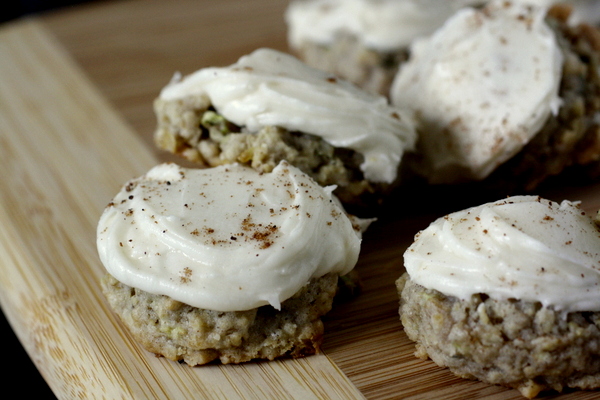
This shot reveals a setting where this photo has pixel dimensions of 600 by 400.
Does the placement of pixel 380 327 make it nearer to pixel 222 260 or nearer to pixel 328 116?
pixel 222 260

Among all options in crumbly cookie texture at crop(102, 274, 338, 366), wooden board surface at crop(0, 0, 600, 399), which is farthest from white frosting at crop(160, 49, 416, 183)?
crumbly cookie texture at crop(102, 274, 338, 366)

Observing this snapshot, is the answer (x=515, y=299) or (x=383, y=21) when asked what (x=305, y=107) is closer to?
Result: (x=515, y=299)

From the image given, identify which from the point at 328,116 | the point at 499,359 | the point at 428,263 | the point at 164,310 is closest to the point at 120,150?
the point at 328,116

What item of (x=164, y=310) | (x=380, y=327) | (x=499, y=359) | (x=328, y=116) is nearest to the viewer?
(x=499, y=359)

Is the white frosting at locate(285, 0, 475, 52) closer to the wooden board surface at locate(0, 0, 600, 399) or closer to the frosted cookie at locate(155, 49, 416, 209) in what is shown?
the wooden board surface at locate(0, 0, 600, 399)

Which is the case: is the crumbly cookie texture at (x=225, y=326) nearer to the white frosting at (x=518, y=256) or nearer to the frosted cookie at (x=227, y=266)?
the frosted cookie at (x=227, y=266)

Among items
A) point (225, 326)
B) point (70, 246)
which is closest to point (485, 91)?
point (225, 326)

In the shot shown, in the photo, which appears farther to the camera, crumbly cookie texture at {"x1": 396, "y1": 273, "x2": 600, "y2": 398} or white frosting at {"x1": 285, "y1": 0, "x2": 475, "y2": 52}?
white frosting at {"x1": 285, "y1": 0, "x2": 475, "y2": 52}

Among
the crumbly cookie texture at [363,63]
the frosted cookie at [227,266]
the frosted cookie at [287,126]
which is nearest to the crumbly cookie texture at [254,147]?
the frosted cookie at [287,126]
